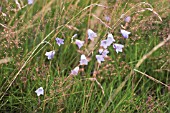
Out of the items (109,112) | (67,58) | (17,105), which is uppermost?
(67,58)

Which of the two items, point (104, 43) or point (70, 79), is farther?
point (70, 79)

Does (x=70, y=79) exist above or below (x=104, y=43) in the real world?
below

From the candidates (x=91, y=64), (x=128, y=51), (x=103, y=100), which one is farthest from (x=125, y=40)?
(x=103, y=100)

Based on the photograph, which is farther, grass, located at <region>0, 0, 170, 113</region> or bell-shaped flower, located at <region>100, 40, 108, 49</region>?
grass, located at <region>0, 0, 170, 113</region>

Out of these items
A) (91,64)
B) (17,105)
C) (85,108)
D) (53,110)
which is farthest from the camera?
(91,64)

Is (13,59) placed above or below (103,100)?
above

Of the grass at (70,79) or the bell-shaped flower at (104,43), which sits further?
the grass at (70,79)

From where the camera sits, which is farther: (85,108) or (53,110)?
(53,110)

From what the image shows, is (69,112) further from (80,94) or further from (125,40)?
(125,40)

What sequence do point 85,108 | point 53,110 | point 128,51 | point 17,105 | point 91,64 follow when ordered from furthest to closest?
point 128,51
point 91,64
point 17,105
point 53,110
point 85,108
